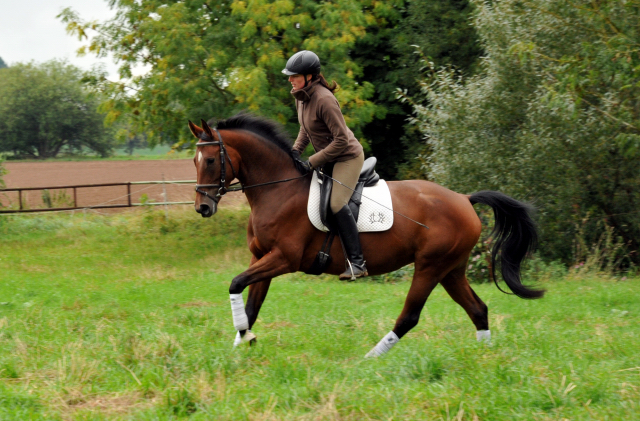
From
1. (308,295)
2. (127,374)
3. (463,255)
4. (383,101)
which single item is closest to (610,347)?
(463,255)

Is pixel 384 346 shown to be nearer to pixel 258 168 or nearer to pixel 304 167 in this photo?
pixel 304 167

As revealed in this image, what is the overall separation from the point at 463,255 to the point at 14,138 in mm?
61291

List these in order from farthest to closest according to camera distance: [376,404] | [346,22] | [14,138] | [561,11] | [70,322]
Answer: [14,138]
[346,22]
[561,11]
[70,322]
[376,404]

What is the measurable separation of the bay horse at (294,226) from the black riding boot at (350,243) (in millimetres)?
137

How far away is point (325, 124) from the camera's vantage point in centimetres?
659

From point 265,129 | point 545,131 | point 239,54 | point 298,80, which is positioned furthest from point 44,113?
point 298,80

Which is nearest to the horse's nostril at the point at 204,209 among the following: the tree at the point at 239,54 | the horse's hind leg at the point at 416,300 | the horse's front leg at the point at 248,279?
the horse's front leg at the point at 248,279

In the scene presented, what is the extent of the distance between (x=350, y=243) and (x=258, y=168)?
1.26 m

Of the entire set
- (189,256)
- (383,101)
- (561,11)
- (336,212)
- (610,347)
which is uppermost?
(561,11)

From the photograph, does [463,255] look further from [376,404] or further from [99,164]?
[99,164]

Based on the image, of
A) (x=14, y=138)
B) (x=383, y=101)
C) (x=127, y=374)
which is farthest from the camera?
(x=14, y=138)

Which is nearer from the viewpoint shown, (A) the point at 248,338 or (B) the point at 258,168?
(A) the point at 248,338

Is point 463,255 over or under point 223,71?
under

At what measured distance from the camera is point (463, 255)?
6879 millimetres
